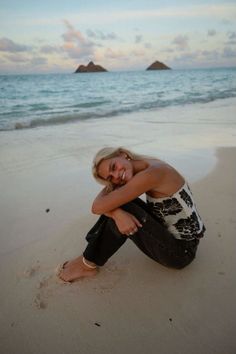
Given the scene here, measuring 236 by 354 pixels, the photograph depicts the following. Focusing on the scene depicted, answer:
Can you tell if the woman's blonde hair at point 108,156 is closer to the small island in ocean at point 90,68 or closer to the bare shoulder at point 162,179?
the bare shoulder at point 162,179

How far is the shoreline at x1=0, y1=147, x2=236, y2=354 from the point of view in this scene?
208 cm

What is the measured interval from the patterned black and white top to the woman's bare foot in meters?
0.65

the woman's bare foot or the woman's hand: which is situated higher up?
the woman's hand

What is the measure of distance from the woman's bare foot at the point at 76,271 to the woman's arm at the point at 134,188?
1.72 feet

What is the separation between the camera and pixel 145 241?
2.42 metres

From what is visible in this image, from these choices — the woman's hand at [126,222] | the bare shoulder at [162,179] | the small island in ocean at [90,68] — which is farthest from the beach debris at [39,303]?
the small island in ocean at [90,68]

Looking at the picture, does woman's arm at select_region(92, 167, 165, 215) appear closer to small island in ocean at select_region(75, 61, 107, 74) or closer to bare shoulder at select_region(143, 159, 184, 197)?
bare shoulder at select_region(143, 159, 184, 197)

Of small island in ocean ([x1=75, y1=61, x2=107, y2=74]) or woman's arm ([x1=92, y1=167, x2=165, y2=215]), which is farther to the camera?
small island in ocean ([x1=75, y1=61, x2=107, y2=74])

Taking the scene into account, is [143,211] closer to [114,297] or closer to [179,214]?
[179,214]

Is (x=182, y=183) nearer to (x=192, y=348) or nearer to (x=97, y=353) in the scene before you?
(x=192, y=348)

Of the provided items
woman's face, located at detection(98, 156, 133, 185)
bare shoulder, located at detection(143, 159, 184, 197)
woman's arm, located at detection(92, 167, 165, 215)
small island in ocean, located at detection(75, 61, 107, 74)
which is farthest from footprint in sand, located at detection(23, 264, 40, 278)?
small island in ocean, located at detection(75, 61, 107, 74)

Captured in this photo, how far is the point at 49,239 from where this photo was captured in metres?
3.23

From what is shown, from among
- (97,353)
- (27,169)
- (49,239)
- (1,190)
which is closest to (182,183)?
(97,353)

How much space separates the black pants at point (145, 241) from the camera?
7.78 ft
